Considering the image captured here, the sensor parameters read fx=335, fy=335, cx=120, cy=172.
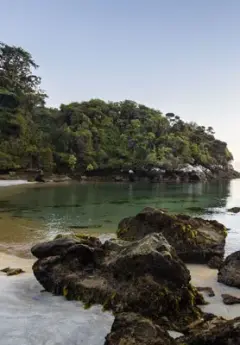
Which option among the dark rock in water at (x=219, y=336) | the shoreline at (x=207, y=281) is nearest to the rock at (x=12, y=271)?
the shoreline at (x=207, y=281)

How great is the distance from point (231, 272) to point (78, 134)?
7428cm

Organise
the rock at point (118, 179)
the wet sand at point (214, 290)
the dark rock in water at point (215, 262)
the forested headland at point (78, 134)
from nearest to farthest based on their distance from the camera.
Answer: the wet sand at point (214, 290)
the dark rock in water at point (215, 262)
the forested headland at point (78, 134)
the rock at point (118, 179)

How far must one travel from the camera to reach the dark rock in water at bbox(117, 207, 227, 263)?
14570 millimetres

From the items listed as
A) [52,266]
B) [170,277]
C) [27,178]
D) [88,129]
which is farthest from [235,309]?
[88,129]

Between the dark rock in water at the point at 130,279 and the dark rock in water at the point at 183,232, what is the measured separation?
4.97 meters

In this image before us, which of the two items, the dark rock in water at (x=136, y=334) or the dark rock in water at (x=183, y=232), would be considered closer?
the dark rock in water at (x=136, y=334)

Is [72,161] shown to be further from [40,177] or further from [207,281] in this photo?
[207,281]

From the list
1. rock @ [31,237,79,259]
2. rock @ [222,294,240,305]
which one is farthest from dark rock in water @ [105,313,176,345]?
rock @ [31,237,79,259]

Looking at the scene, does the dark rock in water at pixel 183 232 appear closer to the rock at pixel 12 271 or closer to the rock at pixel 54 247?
the rock at pixel 54 247

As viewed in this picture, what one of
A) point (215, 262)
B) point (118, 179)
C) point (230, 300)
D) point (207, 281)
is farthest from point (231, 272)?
point (118, 179)

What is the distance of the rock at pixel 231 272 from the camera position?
10.9 metres

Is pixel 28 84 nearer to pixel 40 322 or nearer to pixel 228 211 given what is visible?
pixel 228 211

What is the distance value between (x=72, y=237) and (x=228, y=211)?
996 inches

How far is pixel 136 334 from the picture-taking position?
588cm
